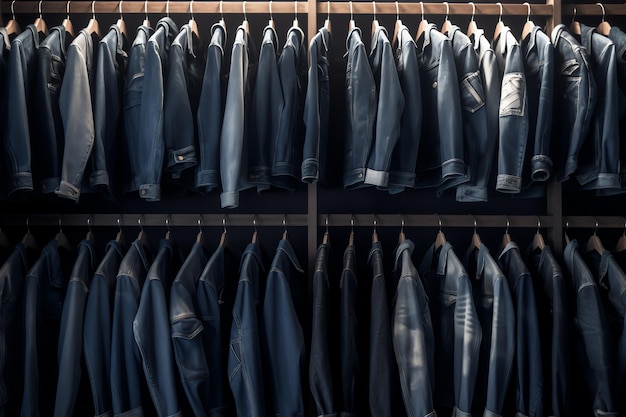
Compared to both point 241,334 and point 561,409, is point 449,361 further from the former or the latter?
point 241,334

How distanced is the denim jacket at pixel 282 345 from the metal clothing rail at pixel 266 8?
1131mm

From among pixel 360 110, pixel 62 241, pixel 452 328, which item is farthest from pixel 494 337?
pixel 62 241

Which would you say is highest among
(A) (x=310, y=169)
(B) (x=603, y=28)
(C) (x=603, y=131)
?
(B) (x=603, y=28)

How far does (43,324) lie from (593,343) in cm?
216

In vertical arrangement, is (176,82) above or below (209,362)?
above

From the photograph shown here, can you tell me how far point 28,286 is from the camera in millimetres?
2178

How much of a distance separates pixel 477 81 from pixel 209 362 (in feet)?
5.03

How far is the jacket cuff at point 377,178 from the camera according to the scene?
2.16 metres

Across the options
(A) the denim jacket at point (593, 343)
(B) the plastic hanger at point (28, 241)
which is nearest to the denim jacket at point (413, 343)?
(A) the denim jacket at point (593, 343)

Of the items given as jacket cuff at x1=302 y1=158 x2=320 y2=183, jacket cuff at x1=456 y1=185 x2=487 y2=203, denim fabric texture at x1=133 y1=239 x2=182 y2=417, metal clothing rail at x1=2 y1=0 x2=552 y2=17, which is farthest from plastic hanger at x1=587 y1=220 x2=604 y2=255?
denim fabric texture at x1=133 y1=239 x2=182 y2=417

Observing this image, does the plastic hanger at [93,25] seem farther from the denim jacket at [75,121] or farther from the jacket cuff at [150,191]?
the jacket cuff at [150,191]

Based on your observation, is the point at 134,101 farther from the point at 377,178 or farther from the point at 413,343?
the point at 413,343

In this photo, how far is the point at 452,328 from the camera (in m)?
2.26

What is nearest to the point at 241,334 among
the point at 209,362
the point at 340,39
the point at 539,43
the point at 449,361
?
the point at 209,362
